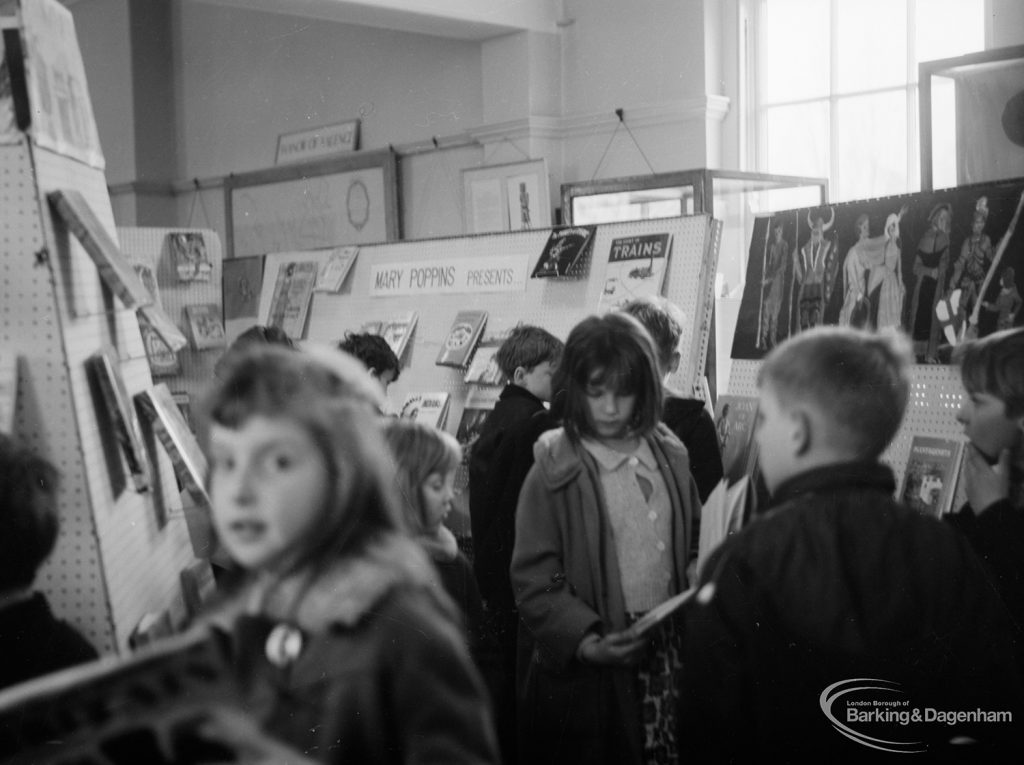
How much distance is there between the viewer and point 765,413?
133 cm

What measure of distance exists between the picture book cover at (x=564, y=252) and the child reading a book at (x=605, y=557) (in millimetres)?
1648

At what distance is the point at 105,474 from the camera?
1.12 meters

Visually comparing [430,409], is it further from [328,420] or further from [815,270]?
[328,420]

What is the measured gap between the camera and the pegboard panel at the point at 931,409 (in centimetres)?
143

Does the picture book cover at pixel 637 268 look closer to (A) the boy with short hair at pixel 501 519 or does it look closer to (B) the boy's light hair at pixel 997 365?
(A) the boy with short hair at pixel 501 519

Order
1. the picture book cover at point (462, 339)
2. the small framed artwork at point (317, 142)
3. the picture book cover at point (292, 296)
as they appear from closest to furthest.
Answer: the small framed artwork at point (317, 142) < the picture book cover at point (292, 296) < the picture book cover at point (462, 339)

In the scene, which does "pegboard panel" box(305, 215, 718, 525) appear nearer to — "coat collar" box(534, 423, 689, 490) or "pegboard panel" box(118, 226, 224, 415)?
"pegboard panel" box(118, 226, 224, 415)

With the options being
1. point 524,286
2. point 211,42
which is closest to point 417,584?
point 211,42

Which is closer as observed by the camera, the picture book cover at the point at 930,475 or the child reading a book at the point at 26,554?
the child reading a book at the point at 26,554

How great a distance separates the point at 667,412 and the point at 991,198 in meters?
0.55

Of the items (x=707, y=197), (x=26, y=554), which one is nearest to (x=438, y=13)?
(x=26, y=554)

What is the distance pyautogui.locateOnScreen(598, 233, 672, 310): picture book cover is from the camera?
2.92 meters

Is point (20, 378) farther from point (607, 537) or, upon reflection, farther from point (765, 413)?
point (765, 413)

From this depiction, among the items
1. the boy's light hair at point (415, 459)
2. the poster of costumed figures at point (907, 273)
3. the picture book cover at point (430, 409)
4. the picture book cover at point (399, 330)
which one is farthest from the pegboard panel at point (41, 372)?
the picture book cover at point (399, 330)
